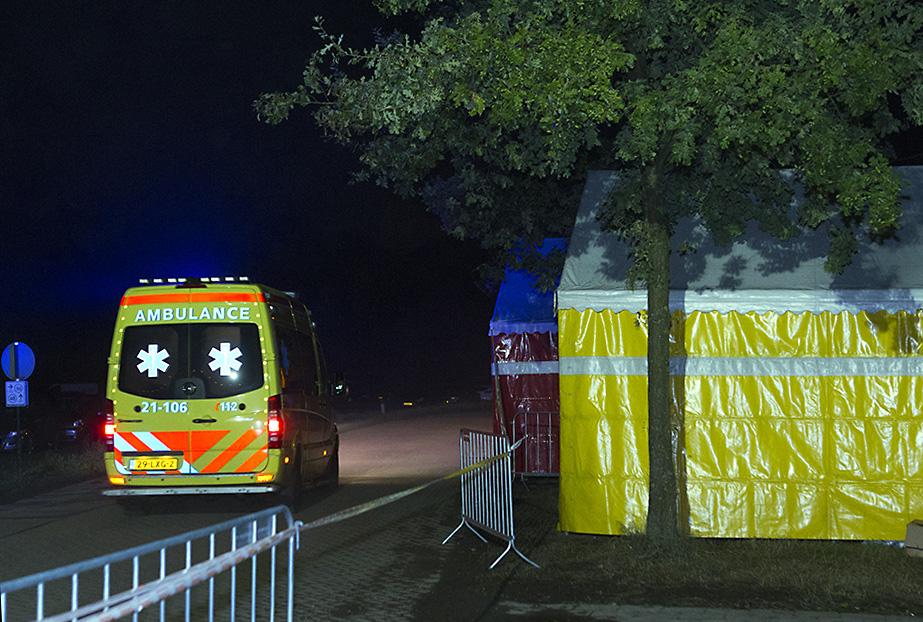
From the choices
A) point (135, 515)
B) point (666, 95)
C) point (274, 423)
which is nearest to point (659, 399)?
point (666, 95)

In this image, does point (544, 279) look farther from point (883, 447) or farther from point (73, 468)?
point (73, 468)

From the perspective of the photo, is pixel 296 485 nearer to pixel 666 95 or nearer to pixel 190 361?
pixel 190 361

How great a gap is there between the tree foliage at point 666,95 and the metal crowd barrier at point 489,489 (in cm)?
140

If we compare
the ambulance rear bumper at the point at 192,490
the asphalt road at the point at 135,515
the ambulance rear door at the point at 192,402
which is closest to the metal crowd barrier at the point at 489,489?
the asphalt road at the point at 135,515

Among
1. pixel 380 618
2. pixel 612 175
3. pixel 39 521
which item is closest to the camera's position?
pixel 380 618

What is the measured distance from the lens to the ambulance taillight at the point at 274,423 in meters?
11.5

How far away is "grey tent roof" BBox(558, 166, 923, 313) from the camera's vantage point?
9672mm

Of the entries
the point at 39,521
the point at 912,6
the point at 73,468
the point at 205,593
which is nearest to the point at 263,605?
the point at 205,593

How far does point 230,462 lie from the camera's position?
11.5 metres

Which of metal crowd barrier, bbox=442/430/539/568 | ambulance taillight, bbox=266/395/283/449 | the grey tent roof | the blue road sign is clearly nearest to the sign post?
the blue road sign

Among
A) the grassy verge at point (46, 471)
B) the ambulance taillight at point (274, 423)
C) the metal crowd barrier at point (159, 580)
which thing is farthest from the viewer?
the grassy verge at point (46, 471)

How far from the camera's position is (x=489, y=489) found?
31.3ft

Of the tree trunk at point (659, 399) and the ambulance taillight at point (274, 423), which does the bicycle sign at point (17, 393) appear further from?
the tree trunk at point (659, 399)

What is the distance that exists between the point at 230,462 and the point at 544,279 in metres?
5.38
